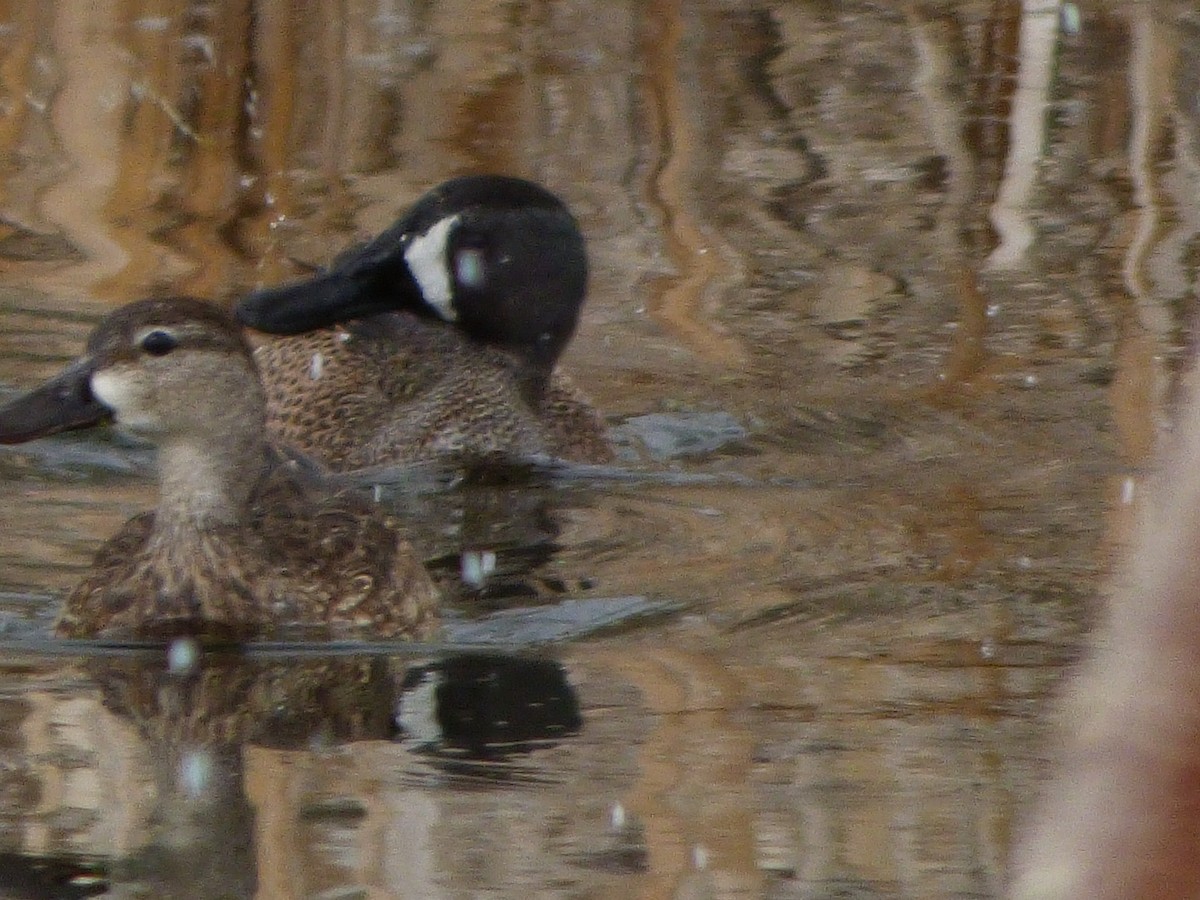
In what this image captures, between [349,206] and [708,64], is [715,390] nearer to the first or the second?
[349,206]

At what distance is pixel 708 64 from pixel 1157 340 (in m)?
3.44

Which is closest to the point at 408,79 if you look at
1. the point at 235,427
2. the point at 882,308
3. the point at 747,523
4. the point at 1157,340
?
the point at 882,308

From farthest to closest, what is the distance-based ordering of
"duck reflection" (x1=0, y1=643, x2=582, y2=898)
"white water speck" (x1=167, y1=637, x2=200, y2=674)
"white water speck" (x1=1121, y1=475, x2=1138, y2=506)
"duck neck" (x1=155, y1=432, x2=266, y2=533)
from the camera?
"white water speck" (x1=1121, y1=475, x2=1138, y2=506) → "duck neck" (x1=155, y1=432, x2=266, y2=533) → "white water speck" (x1=167, y1=637, x2=200, y2=674) → "duck reflection" (x1=0, y1=643, x2=582, y2=898)

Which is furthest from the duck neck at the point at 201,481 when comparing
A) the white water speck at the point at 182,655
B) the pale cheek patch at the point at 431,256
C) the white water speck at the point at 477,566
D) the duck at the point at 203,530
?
the pale cheek patch at the point at 431,256

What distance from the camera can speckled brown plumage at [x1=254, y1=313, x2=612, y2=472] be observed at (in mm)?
6371

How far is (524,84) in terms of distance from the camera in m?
9.78

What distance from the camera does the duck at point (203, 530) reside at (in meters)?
4.51

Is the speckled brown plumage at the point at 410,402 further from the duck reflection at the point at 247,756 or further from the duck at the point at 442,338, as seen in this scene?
the duck reflection at the point at 247,756

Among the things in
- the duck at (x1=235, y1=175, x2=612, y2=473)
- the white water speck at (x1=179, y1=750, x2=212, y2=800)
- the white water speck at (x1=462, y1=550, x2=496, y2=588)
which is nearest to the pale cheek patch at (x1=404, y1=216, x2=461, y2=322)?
the duck at (x1=235, y1=175, x2=612, y2=473)

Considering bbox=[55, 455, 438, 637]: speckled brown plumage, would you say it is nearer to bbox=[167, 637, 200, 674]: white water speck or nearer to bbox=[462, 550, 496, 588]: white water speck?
bbox=[167, 637, 200, 674]: white water speck

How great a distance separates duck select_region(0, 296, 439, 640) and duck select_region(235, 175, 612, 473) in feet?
5.13

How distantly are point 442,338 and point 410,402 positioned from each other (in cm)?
33

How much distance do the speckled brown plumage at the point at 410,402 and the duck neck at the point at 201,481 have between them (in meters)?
1.56

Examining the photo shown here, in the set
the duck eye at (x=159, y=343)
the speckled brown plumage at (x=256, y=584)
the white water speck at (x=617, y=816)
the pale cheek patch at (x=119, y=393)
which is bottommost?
the white water speck at (x=617, y=816)
